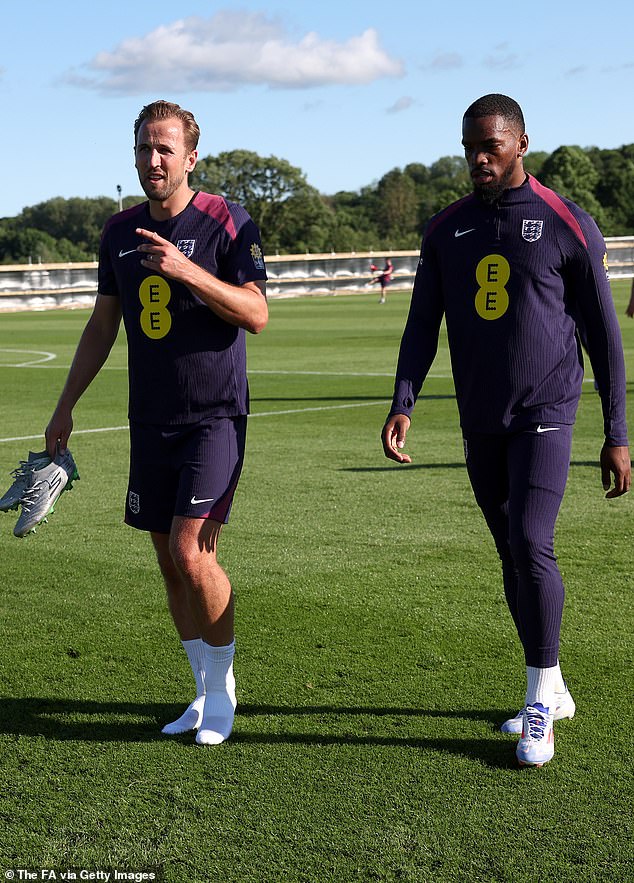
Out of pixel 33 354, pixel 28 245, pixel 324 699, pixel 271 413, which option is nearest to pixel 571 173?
pixel 28 245

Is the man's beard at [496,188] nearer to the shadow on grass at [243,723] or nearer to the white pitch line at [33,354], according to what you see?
the shadow on grass at [243,723]

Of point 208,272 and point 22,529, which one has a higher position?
point 208,272

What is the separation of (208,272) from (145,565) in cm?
334

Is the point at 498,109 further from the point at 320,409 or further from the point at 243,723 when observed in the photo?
the point at 320,409

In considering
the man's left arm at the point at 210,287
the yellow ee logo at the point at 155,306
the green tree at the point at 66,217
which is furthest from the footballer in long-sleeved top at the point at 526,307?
the green tree at the point at 66,217

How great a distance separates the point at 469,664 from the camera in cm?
541

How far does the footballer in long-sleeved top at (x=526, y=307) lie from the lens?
4.34 meters

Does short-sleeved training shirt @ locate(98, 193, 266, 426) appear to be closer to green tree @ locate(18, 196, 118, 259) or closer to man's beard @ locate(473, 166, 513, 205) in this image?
man's beard @ locate(473, 166, 513, 205)

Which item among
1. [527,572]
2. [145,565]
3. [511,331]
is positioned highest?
[511,331]

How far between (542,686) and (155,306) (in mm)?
1947

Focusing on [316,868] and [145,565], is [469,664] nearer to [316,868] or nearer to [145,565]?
[316,868]

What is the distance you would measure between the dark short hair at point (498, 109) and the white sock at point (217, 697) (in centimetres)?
217

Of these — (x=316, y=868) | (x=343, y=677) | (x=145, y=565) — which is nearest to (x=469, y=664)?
(x=343, y=677)

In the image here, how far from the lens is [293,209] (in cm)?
11662
